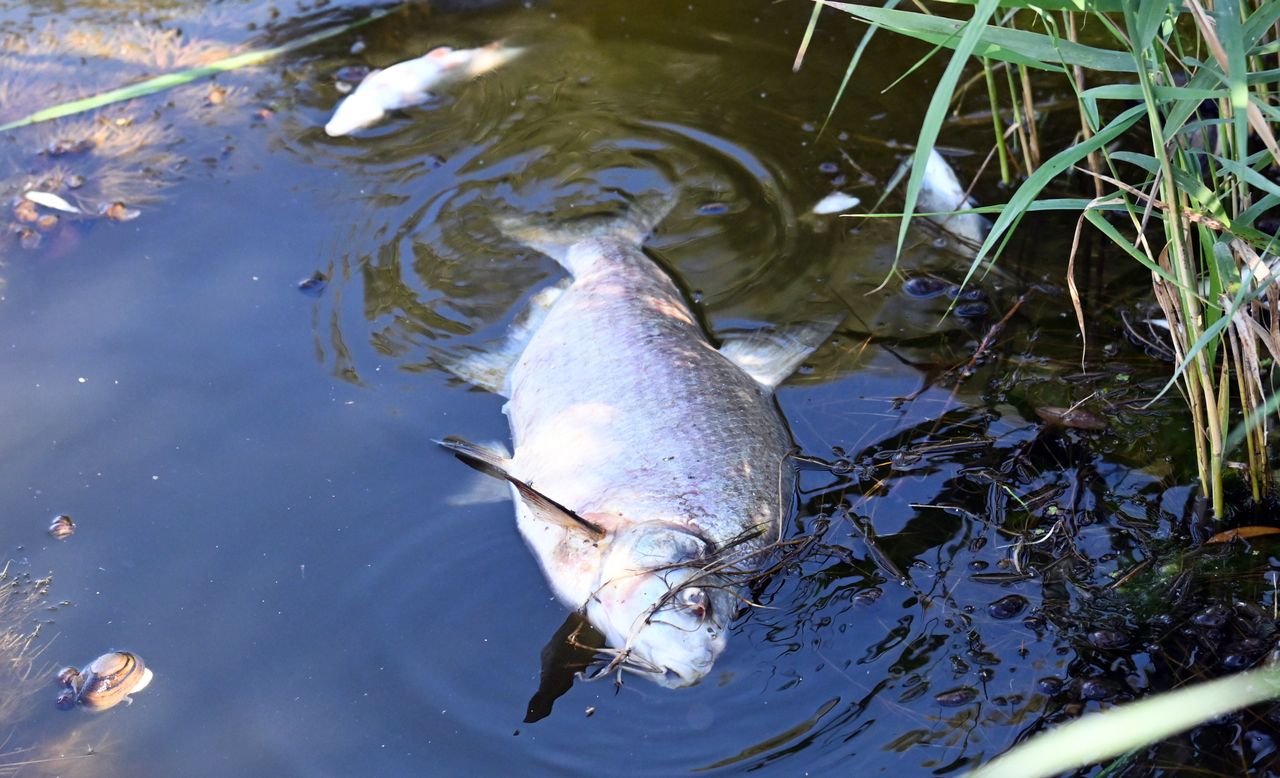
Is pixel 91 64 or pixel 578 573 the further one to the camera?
pixel 91 64

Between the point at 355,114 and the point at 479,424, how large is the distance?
1989mm

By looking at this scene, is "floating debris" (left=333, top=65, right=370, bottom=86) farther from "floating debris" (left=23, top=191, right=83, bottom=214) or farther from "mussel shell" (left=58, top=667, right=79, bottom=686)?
"mussel shell" (left=58, top=667, right=79, bottom=686)

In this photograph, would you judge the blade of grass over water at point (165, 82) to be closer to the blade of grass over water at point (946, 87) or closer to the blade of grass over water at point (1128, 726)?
the blade of grass over water at point (946, 87)

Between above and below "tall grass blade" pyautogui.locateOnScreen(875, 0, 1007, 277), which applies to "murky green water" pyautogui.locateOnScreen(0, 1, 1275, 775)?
below

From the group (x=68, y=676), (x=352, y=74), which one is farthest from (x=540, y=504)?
(x=352, y=74)

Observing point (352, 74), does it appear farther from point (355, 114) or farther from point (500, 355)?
point (500, 355)

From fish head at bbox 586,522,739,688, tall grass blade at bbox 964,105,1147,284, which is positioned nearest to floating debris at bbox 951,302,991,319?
tall grass blade at bbox 964,105,1147,284

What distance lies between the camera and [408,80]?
201 inches

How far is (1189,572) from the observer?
294 cm

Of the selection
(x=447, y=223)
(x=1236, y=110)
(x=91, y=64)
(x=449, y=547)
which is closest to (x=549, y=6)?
(x=447, y=223)

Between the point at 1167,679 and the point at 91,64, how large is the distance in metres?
5.37

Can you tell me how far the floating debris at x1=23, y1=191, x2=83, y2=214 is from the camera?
177 inches

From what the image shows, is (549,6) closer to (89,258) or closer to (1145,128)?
(89,258)

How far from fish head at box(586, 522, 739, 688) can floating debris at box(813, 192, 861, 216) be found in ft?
6.29
